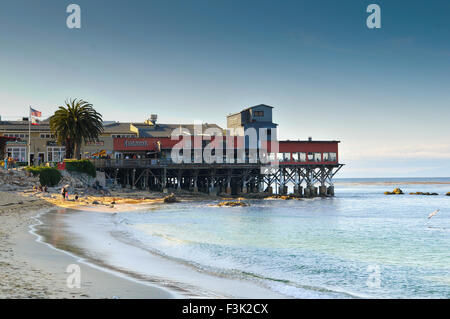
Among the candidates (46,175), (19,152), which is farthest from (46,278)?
(19,152)

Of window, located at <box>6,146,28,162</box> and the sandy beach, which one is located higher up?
window, located at <box>6,146,28,162</box>

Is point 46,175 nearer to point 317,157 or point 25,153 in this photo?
point 25,153

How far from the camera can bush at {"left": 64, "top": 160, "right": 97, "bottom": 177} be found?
4619 centimetres

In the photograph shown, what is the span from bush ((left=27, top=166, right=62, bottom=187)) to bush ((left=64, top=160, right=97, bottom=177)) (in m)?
4.45

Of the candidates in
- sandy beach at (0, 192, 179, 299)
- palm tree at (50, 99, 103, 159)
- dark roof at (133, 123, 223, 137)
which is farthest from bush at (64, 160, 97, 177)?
sandy beach at (0, 192, 179, 299)

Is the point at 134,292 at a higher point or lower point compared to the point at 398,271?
higher

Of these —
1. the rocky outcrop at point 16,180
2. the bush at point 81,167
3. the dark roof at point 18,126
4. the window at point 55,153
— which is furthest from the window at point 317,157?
the dark roof at point 18,126

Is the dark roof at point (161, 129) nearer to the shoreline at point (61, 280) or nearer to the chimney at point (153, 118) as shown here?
the chimney at point (153, 118)

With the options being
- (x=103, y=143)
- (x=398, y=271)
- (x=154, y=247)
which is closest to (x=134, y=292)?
(x=154, y=247)

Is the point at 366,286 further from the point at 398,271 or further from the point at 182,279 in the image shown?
the point at 182,279

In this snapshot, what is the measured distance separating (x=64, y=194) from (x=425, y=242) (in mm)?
28305

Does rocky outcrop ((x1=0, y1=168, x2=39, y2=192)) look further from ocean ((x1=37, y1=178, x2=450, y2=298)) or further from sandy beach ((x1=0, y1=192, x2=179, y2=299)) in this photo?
sandy beach ((x1=0, y1=192, x2=179, y2=299))

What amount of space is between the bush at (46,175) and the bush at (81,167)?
445 cm

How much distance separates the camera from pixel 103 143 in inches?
2493
